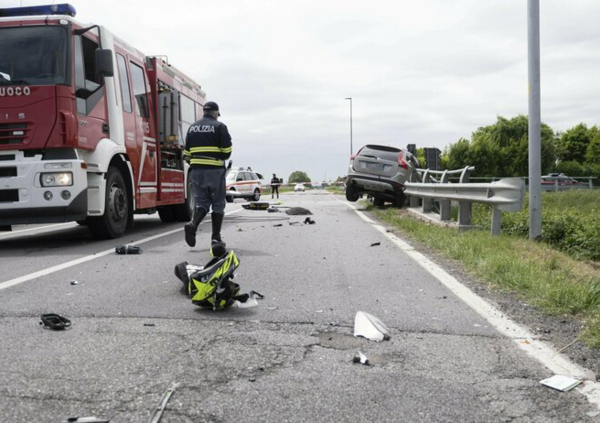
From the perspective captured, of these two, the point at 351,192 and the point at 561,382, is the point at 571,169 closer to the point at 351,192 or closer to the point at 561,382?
the point at 351,192

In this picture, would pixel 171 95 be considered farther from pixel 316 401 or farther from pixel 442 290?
pixel 316 401

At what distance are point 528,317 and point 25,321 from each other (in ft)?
11.9

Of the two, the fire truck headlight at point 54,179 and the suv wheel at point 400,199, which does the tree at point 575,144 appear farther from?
the fire truck headlight at point 54,179

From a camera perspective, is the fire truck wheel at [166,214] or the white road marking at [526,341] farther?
the fire truck wheel at [166,214]

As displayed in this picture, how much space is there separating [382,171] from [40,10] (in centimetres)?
1016

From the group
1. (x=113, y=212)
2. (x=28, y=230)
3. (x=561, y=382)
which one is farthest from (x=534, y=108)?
(x=28, y=230)

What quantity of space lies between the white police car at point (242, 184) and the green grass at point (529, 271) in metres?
18.5

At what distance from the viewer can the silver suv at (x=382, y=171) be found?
16.2 metres

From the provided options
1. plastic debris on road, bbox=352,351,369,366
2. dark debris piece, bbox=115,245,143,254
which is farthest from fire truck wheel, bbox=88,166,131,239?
plastic debris on road, bbox=352,351,369,366

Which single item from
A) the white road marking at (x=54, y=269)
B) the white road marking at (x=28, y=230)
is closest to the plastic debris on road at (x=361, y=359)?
the white road marking at (x=54, y=269)

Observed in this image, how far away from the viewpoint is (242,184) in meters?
28.3

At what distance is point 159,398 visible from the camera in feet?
8.82

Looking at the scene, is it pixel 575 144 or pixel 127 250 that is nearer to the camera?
pixel 127 250

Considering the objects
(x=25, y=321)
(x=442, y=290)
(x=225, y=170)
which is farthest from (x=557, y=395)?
(x=225, y=170)
